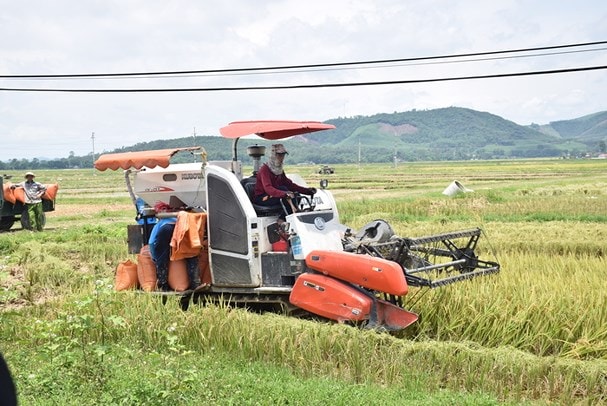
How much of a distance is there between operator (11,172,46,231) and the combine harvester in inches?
423

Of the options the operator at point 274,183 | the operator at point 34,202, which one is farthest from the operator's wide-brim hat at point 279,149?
the operator at point 34,202

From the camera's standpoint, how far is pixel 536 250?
46.7 ft

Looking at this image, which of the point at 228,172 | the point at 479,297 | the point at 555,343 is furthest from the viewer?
the point at 228,172

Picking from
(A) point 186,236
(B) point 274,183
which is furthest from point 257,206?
(A) point 186,236

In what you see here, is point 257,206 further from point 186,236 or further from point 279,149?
point 186,236

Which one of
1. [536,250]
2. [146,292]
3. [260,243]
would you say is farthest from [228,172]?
[536,250]

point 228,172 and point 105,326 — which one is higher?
point 228,172

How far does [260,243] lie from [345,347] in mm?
2127

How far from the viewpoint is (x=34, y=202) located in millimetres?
19312

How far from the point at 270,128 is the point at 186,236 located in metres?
1.64

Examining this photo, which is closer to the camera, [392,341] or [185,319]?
[392,341]

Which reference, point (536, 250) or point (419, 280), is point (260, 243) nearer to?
point (419, 280)

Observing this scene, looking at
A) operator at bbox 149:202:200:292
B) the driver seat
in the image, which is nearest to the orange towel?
operator at bbox 149:202:200:292

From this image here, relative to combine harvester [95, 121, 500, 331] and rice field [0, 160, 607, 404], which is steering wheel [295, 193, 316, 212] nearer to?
combine harvester [95, 121, 500, 331]
